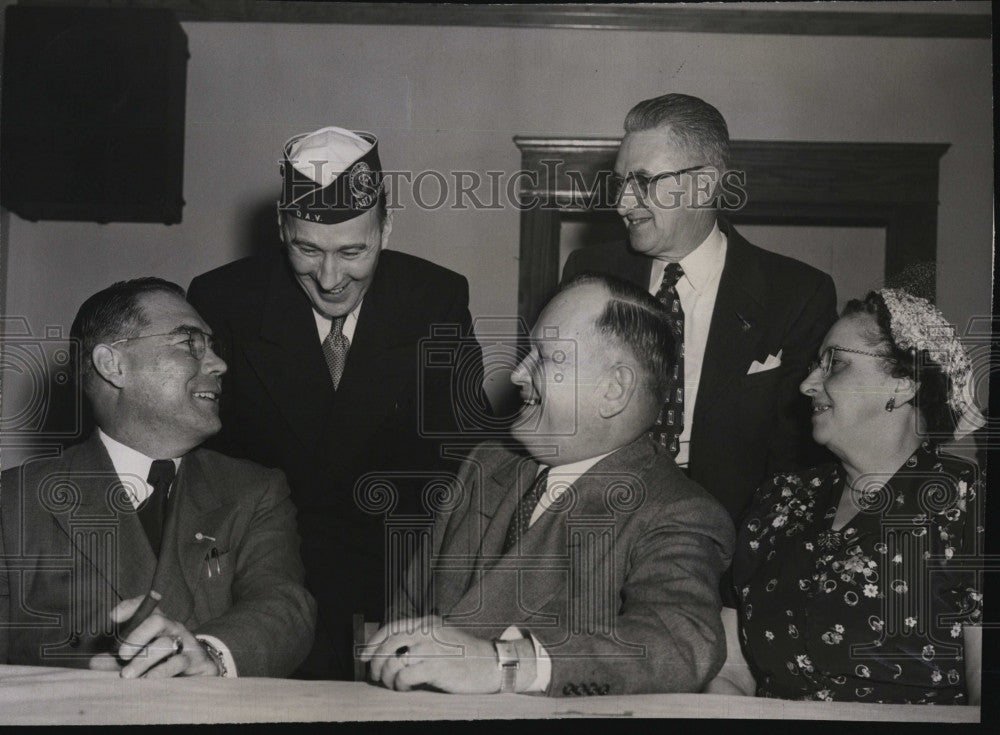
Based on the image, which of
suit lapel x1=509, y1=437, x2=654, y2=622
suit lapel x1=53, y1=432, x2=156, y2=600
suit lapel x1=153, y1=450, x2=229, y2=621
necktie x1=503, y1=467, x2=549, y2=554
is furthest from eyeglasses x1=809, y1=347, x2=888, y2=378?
suit lapel x1=53, y1=432, x2=156, y2=600

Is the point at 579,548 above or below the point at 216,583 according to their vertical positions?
above

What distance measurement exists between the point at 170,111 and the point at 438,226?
0.84 metres

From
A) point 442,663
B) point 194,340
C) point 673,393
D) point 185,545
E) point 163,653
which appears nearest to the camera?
point 442,663

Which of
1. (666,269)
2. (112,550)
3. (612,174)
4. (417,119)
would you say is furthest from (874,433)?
(112,550)

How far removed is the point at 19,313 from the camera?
305 centimetres

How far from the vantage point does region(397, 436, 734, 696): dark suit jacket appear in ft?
7.82

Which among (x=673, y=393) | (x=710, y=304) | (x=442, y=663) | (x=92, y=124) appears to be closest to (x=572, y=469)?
(x=673, y=393)

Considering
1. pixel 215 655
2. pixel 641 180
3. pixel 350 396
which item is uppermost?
pixel 641 180

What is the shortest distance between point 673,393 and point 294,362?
1025mm

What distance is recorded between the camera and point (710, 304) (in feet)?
9.76

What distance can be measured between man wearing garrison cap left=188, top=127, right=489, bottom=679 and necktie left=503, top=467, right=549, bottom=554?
1.17 feet

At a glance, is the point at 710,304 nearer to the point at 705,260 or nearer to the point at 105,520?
the point at 705,260

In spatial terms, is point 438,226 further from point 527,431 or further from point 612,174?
point 527,431

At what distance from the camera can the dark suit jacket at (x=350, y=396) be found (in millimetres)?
2955
